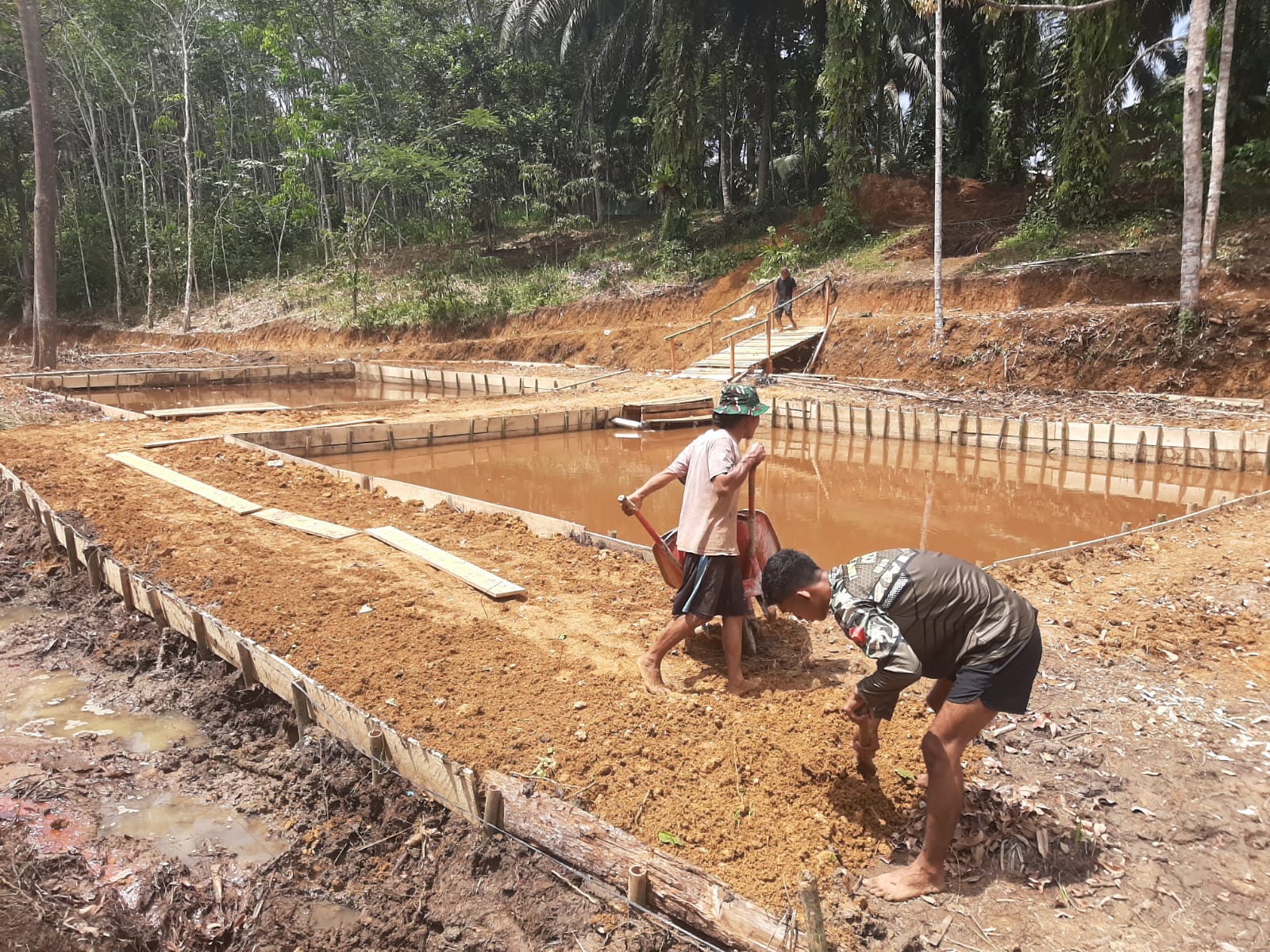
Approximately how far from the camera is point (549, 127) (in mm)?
28906

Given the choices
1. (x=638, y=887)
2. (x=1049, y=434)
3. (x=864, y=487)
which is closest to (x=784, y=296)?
(x=1049, y=434)

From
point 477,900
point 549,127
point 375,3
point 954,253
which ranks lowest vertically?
point 477,900

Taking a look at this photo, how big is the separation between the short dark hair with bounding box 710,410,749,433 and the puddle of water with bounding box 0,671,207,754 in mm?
3258

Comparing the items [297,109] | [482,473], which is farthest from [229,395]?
[297,109]

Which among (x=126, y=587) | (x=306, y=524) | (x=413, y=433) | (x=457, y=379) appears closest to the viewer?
(x=126, y=587)

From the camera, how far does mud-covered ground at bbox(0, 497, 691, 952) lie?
2.83 m

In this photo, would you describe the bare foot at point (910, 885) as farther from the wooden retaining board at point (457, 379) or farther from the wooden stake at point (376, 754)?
the wooden retaining board at point (457, 379)

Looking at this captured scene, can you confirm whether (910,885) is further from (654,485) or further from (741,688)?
(654,485)

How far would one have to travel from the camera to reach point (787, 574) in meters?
2.74

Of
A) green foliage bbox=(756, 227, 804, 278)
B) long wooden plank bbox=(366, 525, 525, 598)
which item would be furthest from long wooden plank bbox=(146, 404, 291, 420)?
green foliage bbox=(756, 227, 804, 278)

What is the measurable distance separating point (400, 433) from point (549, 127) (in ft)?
67.1

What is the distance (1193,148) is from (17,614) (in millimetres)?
14634

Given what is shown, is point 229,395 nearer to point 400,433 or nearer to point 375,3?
point 400,433

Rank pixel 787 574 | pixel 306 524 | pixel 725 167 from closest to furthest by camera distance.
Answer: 1. pixel 787 574
2. pixel 306 524
3. pixel 725 167
